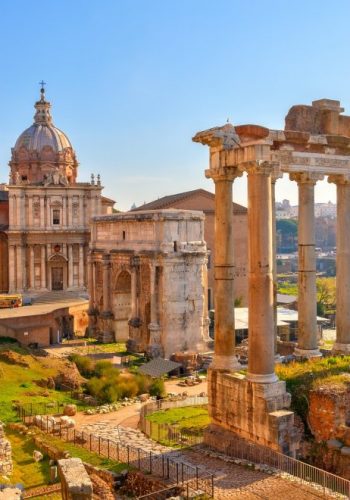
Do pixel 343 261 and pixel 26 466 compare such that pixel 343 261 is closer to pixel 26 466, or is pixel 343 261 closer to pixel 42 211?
pixel 26 466

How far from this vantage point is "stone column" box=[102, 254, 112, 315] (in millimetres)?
39906

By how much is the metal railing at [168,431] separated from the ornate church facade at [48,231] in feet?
93.1

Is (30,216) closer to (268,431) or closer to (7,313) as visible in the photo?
(7,313)

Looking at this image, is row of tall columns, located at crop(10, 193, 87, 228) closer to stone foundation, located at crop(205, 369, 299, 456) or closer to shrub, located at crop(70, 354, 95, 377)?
shrub, located at crop(70, 354, 95, 377)

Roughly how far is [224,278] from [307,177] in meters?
3.67

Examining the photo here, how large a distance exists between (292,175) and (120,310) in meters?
24.7

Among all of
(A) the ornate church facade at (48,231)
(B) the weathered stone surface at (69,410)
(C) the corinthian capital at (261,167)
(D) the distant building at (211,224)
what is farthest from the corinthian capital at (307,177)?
(D) the distant building at (211,224)

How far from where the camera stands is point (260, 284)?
47.6 feet

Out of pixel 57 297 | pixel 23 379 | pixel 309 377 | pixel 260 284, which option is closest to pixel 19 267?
pixel 57 297

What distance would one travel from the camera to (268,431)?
1412cm

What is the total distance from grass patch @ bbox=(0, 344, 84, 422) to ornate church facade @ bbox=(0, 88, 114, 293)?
18.5 meters

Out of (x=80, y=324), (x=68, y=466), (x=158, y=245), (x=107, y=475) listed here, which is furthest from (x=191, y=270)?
(x=68, y=466)

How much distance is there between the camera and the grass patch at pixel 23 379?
2319 cm

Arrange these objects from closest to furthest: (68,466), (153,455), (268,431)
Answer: (68,466)
(268,431)
(153,455)
